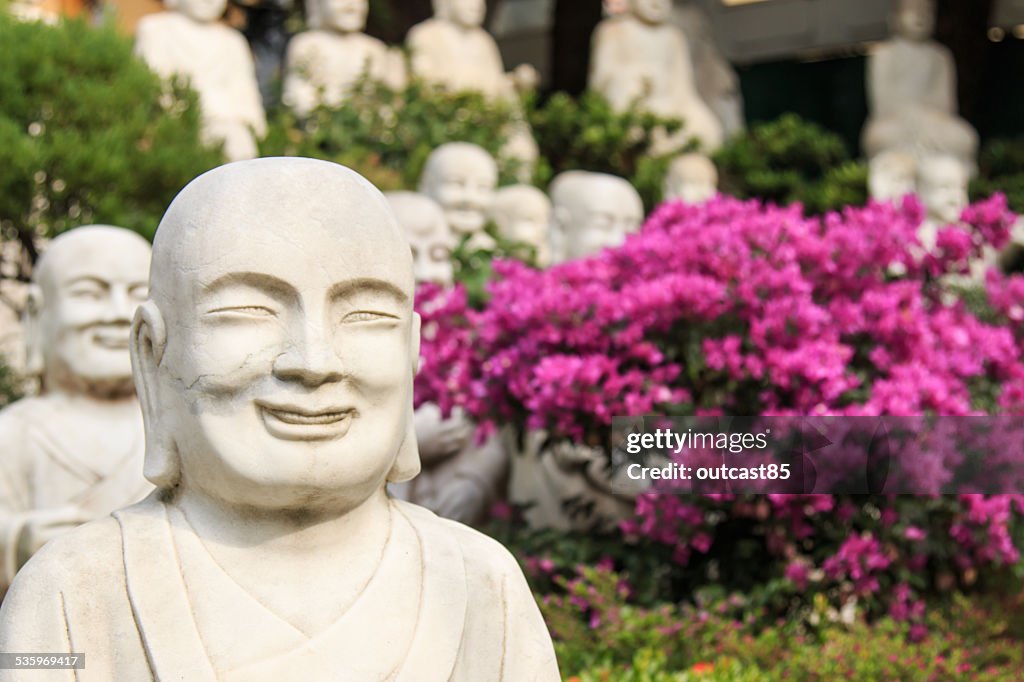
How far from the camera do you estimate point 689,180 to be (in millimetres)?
11438

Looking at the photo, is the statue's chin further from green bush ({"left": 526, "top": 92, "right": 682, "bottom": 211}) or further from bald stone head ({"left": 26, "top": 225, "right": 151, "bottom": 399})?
green bush ({"left": 526, "top": 92, "right": 682, "bottom": 211})

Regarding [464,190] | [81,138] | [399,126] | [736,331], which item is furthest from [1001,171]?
[736,331]

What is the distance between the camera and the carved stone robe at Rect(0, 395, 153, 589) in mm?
4805

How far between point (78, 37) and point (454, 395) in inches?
130

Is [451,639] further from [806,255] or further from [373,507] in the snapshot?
[806,255]

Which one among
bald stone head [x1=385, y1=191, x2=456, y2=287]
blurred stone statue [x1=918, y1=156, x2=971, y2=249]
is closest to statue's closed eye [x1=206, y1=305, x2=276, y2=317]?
bald stone head [x1=385, y1=191, x2=456, y2=287]

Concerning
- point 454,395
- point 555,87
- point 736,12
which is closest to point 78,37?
point 454,395

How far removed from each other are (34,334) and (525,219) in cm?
480

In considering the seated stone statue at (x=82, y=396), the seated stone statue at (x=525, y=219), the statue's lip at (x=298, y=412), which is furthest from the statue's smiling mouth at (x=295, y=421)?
the seated stone statue at (x=525, y=219)

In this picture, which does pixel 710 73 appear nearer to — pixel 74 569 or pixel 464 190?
pixel 464 190

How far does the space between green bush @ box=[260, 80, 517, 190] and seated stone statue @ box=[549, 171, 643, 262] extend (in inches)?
54.2

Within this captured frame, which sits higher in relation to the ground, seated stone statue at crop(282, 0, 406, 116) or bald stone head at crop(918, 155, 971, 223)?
seated stone statue at crop(282, 0, 406, 116)

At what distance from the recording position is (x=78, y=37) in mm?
7941

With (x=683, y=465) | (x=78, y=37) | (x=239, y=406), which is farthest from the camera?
(x=78, y=37)
